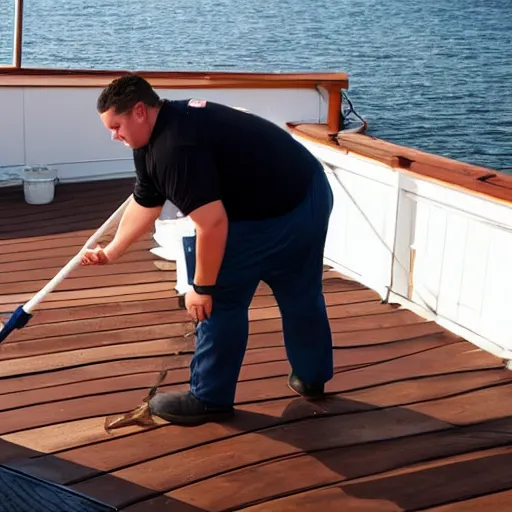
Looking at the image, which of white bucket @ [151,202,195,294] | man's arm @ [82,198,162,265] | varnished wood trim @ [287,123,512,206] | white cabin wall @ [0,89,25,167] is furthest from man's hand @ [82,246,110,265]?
white cabin wall @ [0,89,25,167]

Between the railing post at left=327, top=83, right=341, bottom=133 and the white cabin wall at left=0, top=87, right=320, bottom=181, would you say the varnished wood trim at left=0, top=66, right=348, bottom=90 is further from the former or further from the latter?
the railing post at left=327, top=83, right=341, bottom=133

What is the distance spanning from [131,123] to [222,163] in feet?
0.96

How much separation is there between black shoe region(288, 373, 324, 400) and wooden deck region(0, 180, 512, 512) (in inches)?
1.4

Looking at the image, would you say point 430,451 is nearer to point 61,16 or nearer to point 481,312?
point 481,312

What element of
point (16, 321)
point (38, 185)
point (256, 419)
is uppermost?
point (16, 321)

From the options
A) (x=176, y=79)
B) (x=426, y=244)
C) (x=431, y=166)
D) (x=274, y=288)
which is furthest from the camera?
(x=176, y=79)

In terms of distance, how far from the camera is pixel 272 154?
2.75m

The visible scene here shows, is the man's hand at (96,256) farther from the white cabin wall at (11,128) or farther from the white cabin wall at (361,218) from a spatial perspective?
the white cabin wall at (11,128)

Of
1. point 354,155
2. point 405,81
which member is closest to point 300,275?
point 354,155

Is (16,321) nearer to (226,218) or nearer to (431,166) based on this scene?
(226,218)

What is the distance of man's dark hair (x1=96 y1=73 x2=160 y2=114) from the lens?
2549mm

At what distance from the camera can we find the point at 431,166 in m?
3.96

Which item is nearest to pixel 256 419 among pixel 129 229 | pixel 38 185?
pixel 129 229

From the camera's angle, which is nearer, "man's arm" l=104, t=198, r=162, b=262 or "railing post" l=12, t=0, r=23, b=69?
"man's arm" l=104, t=198, r=162, b=262
